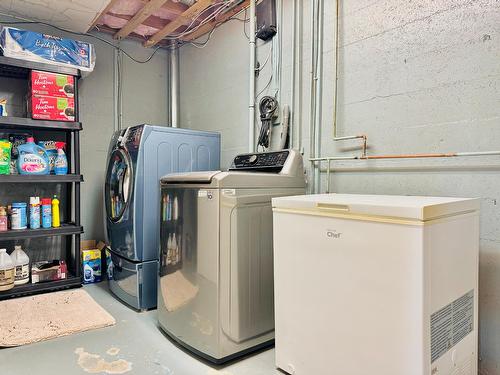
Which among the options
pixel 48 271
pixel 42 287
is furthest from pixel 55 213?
pixel 42 287

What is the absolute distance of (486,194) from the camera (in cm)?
159

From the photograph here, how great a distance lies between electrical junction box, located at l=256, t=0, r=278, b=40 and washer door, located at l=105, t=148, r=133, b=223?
1397mm

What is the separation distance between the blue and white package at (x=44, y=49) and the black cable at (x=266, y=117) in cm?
158

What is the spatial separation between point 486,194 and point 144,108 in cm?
→ 319

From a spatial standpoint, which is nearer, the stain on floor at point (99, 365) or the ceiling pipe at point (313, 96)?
the stain on floor at point (99, 365)

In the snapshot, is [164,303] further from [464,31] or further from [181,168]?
[464,31]

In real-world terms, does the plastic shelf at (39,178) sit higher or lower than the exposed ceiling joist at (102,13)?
lower

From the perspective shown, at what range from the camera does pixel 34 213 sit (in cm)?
281

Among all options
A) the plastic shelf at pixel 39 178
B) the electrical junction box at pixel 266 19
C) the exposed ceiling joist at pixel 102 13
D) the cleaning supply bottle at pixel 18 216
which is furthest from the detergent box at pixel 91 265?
the electrical junction box at pixel 266 19

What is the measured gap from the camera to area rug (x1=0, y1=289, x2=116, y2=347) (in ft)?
6.54

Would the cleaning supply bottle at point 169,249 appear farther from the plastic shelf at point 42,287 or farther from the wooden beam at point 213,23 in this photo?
the wooden beam at point 213,23

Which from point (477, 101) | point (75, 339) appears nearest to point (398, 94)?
point (477, 101)

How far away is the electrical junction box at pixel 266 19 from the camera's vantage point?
2.61 m

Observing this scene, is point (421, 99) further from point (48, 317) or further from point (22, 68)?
point (22, 68)
